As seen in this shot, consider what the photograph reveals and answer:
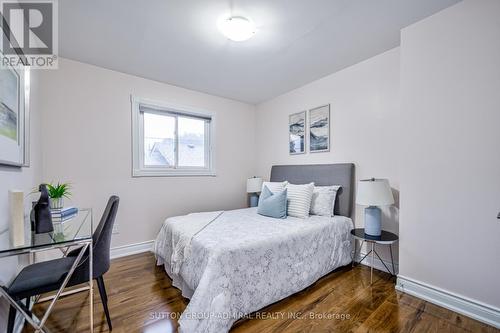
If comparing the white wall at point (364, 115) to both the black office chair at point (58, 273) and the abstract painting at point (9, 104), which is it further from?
the abstract painting at point (9, 104)

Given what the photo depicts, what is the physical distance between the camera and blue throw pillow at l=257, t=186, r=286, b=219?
2566mm

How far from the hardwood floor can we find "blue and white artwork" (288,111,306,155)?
6.37 ft

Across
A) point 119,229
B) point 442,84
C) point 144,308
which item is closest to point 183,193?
point 119,229

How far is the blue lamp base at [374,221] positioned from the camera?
86.3 inches

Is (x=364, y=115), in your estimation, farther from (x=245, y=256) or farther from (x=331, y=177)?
(x=245, y=256)

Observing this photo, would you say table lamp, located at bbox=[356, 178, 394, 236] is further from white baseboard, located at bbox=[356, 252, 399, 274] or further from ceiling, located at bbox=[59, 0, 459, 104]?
ceiling, located at bbox=[59, 0, 459, 104]

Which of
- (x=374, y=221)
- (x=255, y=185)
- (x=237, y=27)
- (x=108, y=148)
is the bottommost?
(x=374, y=221)

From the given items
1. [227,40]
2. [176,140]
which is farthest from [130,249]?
[227,40]

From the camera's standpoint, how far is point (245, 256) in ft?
5.41

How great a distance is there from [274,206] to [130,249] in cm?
207

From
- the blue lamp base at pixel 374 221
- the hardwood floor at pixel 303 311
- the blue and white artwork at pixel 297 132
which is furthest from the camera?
the blue and white artwork at pixel 297 132

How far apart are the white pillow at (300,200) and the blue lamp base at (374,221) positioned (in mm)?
652

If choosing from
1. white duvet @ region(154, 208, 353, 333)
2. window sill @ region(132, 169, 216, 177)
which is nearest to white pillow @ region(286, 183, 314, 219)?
white duvet @ region(154, 208, 353, 333)

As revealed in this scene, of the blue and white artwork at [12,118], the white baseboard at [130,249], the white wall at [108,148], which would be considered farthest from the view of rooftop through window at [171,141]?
the blue and white artwork at [12,118]
